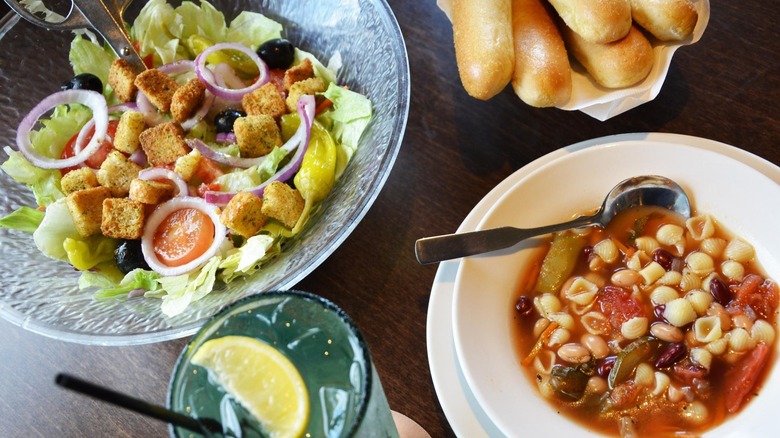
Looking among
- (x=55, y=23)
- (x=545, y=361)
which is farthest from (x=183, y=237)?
(x=545, y=361)

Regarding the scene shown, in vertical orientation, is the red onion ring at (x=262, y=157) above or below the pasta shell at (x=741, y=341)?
above

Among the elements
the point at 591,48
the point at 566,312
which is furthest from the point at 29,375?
the point at 591,48

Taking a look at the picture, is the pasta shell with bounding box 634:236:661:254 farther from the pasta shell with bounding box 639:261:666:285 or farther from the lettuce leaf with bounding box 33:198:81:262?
the lettuce leaf with bounding box 33:198:81:262

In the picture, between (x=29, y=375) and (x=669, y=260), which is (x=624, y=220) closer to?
(x=669, y=260)

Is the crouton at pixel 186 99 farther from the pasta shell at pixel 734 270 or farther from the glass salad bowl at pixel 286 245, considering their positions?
the pasta shell at pixel 734 270

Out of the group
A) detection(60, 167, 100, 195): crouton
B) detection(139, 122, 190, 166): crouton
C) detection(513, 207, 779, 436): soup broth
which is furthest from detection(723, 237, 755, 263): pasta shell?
detection(60, 167, 100, 195): crouton

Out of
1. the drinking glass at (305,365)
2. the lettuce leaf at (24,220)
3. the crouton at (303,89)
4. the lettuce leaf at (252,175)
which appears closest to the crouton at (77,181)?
the lettuce leaf at (24,220)
